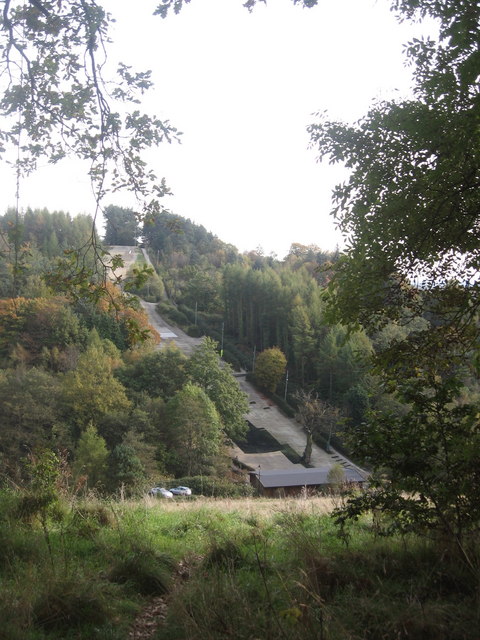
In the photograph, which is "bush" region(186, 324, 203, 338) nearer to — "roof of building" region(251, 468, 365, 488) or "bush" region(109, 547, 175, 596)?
"roof of building" region(251, 468, 365, 488)

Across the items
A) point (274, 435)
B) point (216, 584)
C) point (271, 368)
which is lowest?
point (274, 435)

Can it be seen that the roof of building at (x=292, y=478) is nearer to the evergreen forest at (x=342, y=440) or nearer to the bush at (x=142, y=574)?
the evergreen forest at (x=342, y=440)

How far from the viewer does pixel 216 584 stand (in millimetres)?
2877

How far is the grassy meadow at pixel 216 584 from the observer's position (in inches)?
97.0

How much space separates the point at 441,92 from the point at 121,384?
27.2 m

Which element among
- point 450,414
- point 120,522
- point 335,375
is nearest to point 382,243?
point 450,414

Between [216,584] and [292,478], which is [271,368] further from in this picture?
[216,584]

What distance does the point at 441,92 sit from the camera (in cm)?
346

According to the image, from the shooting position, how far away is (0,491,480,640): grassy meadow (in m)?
2.46

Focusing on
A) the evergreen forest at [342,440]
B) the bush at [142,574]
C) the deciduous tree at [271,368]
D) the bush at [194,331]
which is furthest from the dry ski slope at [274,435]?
the bush at [142,574]

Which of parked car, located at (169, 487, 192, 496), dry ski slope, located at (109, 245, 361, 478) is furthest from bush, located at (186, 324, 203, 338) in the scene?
parked car, located at (169, 487, 192, 496)

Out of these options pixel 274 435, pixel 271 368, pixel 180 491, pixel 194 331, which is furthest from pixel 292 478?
pixel 194 331

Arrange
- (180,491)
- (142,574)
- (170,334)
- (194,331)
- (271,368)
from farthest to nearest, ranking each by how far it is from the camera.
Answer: (194,331) → (170,334) → (271,368) → (180,491) → (142,574)

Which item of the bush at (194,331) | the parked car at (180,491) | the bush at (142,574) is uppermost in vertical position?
the bush at (194,331)
